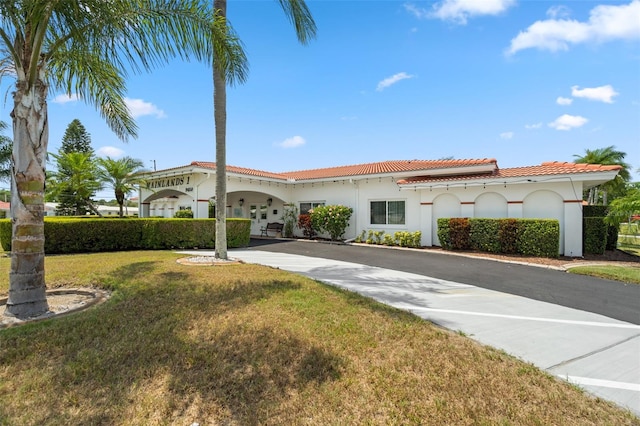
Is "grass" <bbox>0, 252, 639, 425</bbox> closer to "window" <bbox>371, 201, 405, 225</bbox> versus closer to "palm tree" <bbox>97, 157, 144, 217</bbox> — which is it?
"window" <bbox>371, 201, 405, 225</bbox>

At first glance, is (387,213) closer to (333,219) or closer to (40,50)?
(333,219)

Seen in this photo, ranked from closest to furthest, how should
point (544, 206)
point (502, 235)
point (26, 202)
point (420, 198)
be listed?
point (26, 202), point (502, 235), point (544, 206), point (420, 198)

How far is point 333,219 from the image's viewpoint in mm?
17859

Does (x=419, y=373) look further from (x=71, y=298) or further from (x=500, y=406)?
(x=71, y=298)

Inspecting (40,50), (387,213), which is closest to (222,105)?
(40,50)

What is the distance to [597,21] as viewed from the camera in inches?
309

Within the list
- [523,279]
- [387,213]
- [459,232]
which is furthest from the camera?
[387,213]

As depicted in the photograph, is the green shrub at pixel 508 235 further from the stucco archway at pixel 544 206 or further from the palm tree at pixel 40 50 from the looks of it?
the palm tree at pixel 40 50

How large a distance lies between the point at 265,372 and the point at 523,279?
7899 millimetres

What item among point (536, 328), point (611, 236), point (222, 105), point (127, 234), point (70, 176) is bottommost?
point (536, 328)

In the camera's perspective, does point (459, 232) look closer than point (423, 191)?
Yes

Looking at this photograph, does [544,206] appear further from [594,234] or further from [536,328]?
[536,328]

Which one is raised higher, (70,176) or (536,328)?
(70,176)

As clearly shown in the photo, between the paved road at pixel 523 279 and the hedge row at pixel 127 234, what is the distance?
469 centimetres
